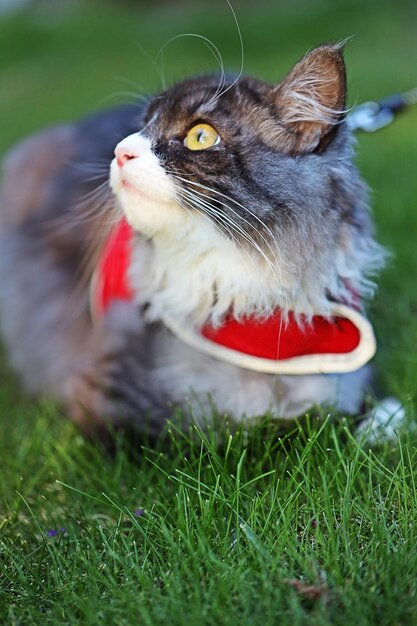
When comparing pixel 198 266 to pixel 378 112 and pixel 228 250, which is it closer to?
pixel 228 250

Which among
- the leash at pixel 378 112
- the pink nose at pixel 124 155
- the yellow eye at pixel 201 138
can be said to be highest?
the leash at pixel 378 112

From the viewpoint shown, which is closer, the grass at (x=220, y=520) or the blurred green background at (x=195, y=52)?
the grass at (x=220, y=520)

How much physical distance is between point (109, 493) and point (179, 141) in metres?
0.86

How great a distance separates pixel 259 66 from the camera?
277 inches

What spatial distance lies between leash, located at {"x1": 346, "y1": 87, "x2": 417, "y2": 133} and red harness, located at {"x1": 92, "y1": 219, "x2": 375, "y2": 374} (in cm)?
67

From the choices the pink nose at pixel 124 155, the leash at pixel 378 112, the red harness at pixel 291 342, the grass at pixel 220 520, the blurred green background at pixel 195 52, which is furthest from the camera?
the blurred green background at pixel 195 52

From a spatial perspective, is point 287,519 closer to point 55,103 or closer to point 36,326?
point 36,326

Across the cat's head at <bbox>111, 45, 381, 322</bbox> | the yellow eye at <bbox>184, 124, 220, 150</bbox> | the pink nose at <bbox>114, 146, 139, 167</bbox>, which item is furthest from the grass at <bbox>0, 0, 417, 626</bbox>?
the pink nose at <bbox>114, 146, 139, 167</bbox>

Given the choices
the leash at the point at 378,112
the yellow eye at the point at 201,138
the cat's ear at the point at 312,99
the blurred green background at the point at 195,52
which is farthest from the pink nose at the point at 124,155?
the blurred green background at the point at 195,52

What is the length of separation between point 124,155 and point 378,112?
1.08m

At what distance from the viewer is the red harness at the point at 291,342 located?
1854 millimetres

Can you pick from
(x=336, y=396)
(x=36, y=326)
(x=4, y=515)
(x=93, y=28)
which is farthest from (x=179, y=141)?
(x=93, y=28)

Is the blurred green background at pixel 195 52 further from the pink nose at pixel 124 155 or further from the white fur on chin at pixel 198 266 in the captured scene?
the pink nose at pixel 124 155

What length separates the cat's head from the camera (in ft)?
5.42
